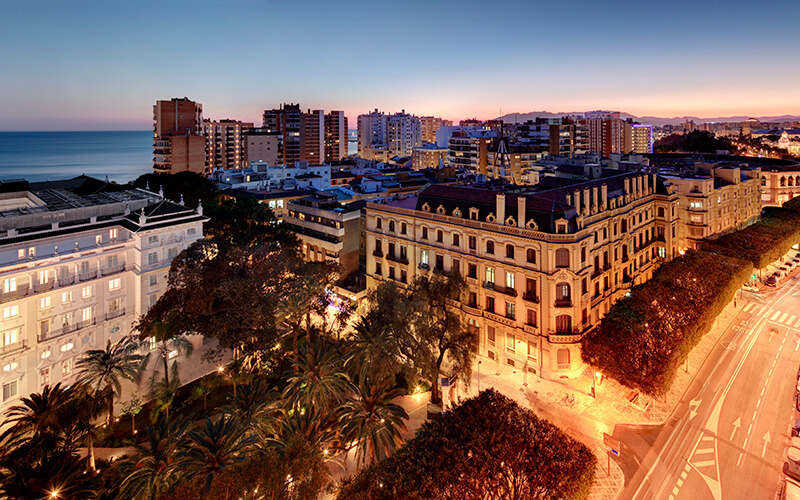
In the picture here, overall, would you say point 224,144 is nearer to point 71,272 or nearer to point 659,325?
point 71,272

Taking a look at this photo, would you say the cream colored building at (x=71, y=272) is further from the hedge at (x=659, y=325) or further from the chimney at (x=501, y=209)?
the hedge at (x=659, y=325)

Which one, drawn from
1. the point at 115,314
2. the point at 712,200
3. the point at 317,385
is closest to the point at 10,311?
the point at 115,314

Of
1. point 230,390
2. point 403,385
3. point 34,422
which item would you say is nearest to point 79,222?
point 34,422

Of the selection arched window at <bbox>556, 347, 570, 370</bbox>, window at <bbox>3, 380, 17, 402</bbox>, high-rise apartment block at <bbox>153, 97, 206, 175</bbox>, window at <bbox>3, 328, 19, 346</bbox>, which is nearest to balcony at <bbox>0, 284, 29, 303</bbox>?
window at <bbox>3, 328, 19, 346</bbox>

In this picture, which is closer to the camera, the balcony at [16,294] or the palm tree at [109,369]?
the palm tree at [109,369]

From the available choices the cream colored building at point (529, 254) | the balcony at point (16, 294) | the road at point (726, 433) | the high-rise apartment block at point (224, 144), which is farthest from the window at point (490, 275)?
the high-rise apartment block at point (224, 144)

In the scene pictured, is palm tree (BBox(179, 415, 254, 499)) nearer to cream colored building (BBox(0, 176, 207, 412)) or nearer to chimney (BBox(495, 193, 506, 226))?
cream colored building (BBox(0, 176, 207, 412))

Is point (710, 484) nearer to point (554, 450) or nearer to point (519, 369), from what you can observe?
point (554, 450)
